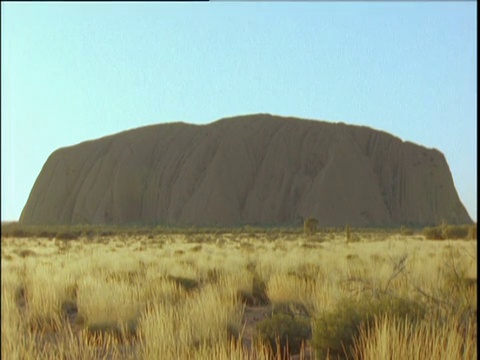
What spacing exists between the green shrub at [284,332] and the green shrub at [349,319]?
0.38 metres

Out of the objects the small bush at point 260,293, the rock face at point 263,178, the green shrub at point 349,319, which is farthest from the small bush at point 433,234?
the rock face at point 263,178

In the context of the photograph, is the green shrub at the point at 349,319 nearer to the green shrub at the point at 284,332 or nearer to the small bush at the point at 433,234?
the green shrub at the point at 284,332

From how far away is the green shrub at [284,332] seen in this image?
576cm

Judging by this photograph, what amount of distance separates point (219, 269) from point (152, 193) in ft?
256

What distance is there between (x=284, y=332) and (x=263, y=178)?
268 feet

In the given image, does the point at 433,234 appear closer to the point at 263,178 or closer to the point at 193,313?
the point at 193,313

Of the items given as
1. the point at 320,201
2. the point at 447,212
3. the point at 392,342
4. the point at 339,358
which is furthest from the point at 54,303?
the point at 447,212

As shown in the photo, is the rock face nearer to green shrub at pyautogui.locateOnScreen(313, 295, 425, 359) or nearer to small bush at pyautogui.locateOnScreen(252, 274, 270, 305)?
small bush at pyautogui.locateOnScreen(252, 274, 270, 305)

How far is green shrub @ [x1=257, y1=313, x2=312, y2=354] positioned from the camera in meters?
5.76

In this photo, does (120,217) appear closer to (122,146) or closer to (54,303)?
(122,146)

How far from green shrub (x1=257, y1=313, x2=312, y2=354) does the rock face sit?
7458cm

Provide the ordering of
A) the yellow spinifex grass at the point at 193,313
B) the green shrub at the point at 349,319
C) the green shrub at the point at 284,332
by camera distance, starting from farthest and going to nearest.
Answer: the green shrub at the point at 284,332
the green shrub at the point at 349,319
the yellow spinifex grass at the point at 193,313

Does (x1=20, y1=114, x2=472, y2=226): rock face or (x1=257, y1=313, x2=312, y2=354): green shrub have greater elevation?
(x1=20, y1=114, x2=472, y2=226): rock face

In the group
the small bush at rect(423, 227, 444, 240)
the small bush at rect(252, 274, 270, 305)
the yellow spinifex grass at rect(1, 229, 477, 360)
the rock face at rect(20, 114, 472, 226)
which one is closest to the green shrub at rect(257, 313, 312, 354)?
the yellow spinifex grass at rect(1, 229, 477, 360)
